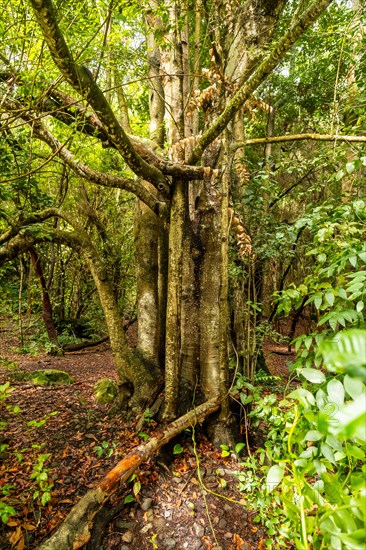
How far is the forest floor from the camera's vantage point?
7.43 ft

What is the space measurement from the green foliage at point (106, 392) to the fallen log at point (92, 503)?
1449 mm

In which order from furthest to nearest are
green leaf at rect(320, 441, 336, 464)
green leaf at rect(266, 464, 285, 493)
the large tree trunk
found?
the large tree trunk
green leaf at rect(266, 464, 285, 493)
green leaf at rect(320, 441, 336, 464)

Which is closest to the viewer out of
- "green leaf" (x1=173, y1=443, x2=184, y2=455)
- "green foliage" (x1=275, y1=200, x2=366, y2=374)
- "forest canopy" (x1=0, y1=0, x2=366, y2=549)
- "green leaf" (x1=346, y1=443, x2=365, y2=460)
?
"green leaf" (x1=346, y1=443, x2=365, y2=460)

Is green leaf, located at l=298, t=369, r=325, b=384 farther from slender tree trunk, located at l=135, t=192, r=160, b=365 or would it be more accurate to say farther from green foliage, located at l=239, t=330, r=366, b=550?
slender tree trunk, located at l=135, t=192, r=160, b=365

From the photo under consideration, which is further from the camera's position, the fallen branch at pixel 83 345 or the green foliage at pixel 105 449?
the fallen branch at pixel 83 345

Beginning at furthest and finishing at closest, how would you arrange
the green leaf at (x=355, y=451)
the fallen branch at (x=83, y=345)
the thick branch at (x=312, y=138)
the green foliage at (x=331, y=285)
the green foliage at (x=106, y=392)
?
1. the fallen branch at (x=83, y=345)
2. the green foliage at (x=106, y=392)
3. the thick branch at (x=312, y=138)
4. the green foliage at (x=331, y=285)
5. the green leaf at (x=355, y=451)

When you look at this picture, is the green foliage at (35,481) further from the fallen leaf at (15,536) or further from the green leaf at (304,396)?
the green leaf at (304,396)

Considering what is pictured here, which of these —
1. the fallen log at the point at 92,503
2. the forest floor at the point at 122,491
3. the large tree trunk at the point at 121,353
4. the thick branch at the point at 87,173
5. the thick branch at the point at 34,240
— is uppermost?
the thick branch at the point at 87,173

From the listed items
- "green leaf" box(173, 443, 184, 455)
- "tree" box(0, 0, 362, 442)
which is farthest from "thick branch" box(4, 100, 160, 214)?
"green leaf" box(173, 443, 184, 455)

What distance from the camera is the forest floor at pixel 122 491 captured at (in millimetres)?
2264

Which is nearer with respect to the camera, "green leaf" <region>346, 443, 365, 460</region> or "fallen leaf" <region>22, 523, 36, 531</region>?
"green leaf" <region>346, 443, 365, 460</region>

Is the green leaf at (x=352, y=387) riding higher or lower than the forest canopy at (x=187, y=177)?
lower

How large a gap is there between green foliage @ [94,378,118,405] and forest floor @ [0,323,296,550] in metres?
0.14

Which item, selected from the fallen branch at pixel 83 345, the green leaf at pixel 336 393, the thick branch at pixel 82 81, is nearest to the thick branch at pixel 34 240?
the thick branch at pixel 82 81
